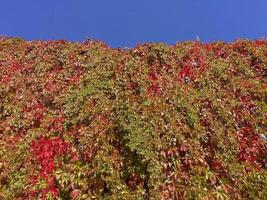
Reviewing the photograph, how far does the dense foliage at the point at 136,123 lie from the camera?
927 centimetres

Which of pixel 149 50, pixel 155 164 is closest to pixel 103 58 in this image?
pixel 149 50

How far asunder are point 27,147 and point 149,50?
16.7ft

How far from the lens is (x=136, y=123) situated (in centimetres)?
983

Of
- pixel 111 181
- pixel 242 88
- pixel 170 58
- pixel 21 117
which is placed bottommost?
pixel 111 181

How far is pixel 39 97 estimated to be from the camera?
40.6ft

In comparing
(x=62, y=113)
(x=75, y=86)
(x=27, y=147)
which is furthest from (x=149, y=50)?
(x=27, y=147)

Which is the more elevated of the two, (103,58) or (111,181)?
(103,58)

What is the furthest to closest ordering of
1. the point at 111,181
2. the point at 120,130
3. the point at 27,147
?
1. the point at 27,147
2. the point at 120,130
3. the point at 111,181

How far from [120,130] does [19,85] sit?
4.80 metres

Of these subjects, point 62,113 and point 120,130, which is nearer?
point 120,130

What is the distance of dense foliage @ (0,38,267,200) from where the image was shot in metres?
9.27

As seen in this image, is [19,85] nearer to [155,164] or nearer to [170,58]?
[170,58]

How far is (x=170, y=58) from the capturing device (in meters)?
13.2

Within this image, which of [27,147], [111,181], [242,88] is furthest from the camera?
[242,88]
